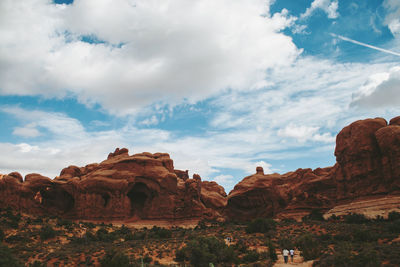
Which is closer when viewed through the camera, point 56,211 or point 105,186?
point 105,186

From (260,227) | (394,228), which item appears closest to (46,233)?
(260,227)

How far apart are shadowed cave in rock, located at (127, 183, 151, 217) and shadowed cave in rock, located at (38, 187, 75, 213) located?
10.5 meters

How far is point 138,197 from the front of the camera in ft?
187

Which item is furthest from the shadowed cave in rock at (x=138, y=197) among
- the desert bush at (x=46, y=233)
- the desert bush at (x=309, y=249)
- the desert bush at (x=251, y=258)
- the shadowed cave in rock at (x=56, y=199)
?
the desert bush at (x=309, y=249)

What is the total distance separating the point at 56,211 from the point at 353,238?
150 ft

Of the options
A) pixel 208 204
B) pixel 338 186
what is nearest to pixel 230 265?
pixel 338 186

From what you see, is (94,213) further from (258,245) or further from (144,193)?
(258,245)

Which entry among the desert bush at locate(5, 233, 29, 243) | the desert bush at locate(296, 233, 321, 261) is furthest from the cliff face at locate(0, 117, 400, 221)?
the desert bush at locate(296, 233, 321, 261)

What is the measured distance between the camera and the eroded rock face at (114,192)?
4897cm

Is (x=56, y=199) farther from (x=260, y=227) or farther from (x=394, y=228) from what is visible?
(x=394, y=228)

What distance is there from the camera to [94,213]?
4866 cm

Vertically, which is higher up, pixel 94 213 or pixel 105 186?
pixel 105 186

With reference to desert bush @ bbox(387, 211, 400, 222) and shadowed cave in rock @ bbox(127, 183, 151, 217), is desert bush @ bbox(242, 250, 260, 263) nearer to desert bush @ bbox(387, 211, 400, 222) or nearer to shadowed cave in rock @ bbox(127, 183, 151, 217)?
desert bush @ bbox(387, 211, 400, 222)

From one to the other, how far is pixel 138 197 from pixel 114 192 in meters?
7.64
